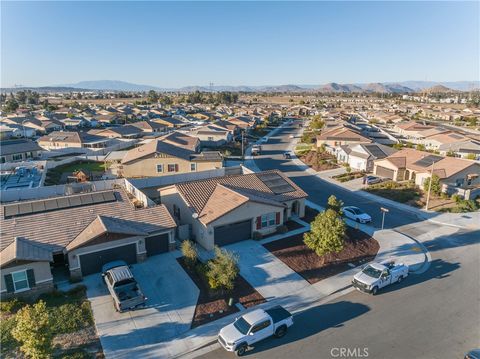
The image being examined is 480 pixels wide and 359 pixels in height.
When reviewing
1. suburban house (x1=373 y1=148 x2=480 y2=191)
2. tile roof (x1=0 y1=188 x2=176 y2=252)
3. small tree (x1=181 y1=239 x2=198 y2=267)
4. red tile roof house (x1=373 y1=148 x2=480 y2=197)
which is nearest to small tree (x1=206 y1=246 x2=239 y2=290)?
small tree (x1=181 y1=239 x2=198 y2=267)

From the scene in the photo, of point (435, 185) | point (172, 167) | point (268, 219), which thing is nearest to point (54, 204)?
point (268, 219)

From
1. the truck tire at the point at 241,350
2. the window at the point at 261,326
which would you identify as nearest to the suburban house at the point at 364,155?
the window at the point at 261,326

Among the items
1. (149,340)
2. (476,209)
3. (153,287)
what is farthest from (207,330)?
(476,209)

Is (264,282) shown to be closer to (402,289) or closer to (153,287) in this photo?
(153,287)

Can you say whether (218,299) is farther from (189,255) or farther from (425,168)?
(425,168)

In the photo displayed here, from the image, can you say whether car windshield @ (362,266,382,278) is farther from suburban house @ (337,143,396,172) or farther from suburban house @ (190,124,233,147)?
suburban house @ (190,124,233,147)

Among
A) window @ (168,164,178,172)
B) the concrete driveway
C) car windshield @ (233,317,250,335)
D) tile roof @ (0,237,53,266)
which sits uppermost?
tile roof @ (0,237,53,266)

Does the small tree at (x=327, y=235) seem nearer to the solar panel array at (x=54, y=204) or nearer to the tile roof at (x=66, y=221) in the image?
the tile roof at (x=66, y=221)
